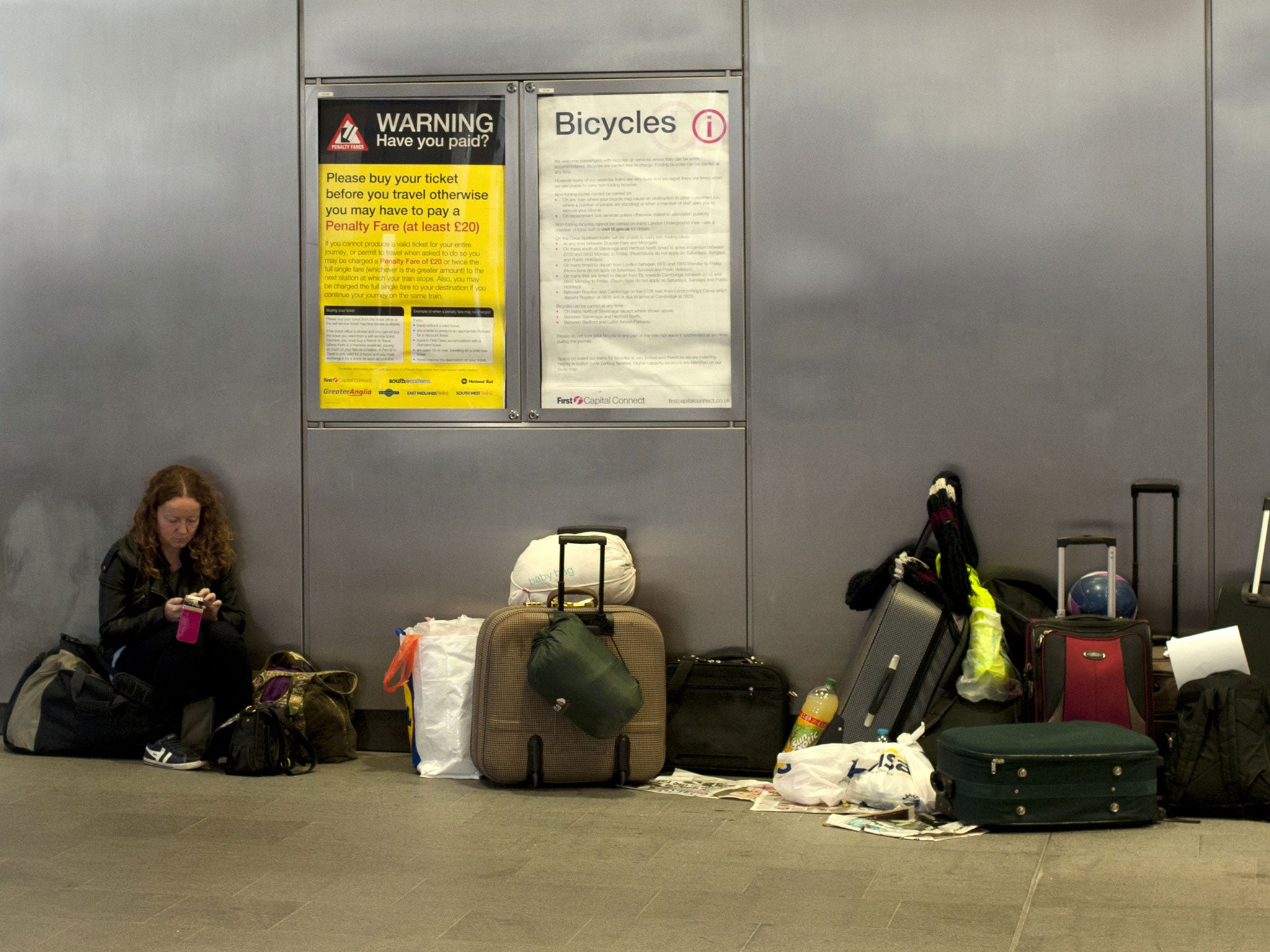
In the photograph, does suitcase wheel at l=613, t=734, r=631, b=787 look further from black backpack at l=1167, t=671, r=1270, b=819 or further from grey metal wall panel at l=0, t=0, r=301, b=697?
black backpack at l=1167, t=671, r=1270, b=819

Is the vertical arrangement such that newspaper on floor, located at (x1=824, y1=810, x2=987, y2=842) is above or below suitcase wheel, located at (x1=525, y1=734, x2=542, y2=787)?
below

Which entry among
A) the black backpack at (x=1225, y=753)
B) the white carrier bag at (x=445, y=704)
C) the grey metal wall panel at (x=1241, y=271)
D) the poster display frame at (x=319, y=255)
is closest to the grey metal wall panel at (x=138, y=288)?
the poster display frame at (x=319, y=255)

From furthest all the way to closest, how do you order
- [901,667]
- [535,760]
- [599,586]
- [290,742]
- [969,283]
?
1. [969,283]
2. [290,742]
3. [599,586]
4. [901,667]
5. [535,760]

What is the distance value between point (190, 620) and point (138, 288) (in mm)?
1436

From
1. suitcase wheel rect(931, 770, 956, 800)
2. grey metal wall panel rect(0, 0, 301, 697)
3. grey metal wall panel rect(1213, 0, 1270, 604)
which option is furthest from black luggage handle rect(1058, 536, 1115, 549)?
grey metal wall panel rect(0, 0, 301, 697)

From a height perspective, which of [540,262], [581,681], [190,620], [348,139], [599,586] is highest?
[348,139]

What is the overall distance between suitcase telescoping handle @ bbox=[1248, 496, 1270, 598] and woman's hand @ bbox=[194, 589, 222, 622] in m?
3.79

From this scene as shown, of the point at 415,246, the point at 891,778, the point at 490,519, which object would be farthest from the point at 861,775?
the point at 415,246

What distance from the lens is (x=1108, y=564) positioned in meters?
4.88

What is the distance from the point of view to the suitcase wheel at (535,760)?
4.75 metres

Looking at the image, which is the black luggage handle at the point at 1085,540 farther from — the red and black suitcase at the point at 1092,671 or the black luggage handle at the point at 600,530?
the black luggage handle at the point at 600,530

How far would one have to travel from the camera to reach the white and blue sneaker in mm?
5105

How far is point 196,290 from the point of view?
554 cm

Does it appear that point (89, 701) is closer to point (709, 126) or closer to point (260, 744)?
point (260, 744)
